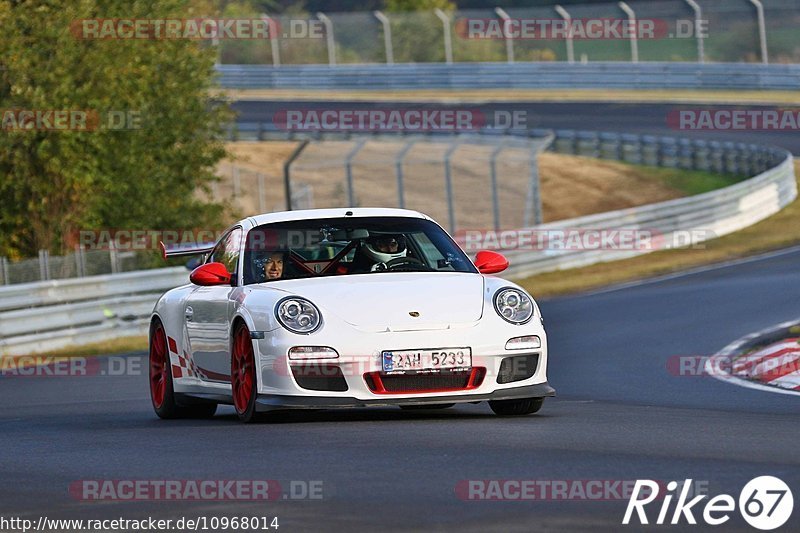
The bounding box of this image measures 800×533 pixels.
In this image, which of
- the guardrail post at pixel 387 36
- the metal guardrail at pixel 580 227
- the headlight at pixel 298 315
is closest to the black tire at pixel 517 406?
the headlight at pixel 298 315

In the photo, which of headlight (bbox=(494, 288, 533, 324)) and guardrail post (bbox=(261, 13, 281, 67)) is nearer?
headlight (bbox=(494, 288, 533, 324))

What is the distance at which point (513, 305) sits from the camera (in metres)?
9.65

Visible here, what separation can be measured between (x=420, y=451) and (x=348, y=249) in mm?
2601

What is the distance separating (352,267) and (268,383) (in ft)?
4.02

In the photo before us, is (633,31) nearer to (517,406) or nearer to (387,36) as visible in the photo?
(387,36)

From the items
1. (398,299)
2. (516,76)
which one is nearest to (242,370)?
(398,299)

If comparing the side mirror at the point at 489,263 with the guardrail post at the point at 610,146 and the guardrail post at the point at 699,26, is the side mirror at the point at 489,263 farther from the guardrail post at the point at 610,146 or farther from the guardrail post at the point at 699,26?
the guardrail post at the point at 699,26

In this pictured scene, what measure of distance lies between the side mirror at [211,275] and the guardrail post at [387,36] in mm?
42237

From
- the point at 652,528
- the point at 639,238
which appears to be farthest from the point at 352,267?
the point at 639,238

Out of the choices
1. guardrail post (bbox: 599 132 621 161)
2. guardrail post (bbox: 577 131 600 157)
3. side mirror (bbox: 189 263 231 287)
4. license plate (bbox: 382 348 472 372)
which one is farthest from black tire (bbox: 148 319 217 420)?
guardrail post (bbox: 577 131 600 157)

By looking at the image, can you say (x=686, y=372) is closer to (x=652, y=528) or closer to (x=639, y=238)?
(x=652, y=528)

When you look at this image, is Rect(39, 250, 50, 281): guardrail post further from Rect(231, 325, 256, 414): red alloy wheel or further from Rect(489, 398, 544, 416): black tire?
Rect(489, 398, 544, 416): black tire

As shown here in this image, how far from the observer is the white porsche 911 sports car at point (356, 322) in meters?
9.23

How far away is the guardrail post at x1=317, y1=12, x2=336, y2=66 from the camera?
A: 52.0m
